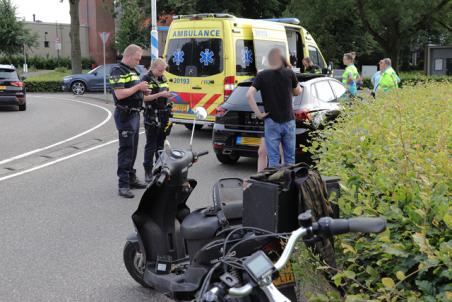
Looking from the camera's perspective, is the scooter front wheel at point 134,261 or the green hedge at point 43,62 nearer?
the scooter front wheel at point 134,261

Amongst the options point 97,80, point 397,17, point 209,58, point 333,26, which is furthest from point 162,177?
point 333,26

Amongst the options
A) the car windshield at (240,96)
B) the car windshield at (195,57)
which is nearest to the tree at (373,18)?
the car windshield at (195,57)

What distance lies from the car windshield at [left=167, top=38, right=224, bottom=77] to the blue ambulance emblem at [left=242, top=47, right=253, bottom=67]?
28.4 inches

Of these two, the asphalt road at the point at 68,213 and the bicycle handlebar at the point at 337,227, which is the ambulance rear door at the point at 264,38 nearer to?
the asphalt road at the point at 68,213

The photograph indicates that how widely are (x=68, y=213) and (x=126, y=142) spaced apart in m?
1.25

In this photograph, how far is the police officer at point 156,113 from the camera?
318 inches

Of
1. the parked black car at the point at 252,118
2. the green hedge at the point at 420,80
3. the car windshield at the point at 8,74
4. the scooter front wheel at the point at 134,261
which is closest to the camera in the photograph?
the scooter front wheel at the point at 134,261

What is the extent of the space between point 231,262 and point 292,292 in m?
0.77

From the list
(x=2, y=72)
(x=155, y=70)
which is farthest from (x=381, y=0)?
(x=155, y=70)

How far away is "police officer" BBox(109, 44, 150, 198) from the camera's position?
23.6 feet

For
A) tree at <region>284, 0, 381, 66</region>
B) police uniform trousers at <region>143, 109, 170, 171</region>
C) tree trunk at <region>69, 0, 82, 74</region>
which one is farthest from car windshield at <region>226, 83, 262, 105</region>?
tree at <region>284, 0, 381, 66</region>

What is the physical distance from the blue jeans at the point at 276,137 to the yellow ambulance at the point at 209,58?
5018 millimetres

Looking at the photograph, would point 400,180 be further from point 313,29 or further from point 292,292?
point 313,29

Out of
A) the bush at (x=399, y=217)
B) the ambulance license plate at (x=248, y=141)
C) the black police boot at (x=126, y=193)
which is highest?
the bush at (x=399, y=217)
